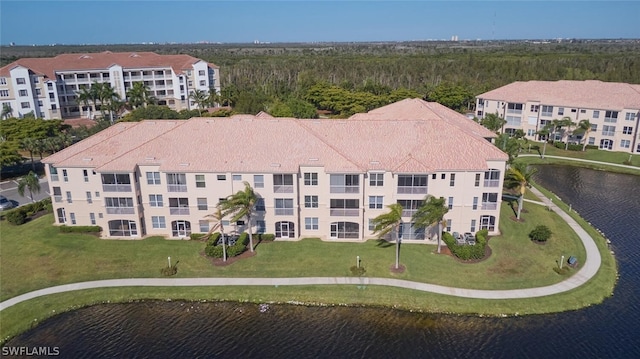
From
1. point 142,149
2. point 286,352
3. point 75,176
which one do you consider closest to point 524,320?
point 286,352

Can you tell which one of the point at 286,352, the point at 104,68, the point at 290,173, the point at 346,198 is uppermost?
the point at 104,68

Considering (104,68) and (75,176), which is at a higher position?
(104,68)

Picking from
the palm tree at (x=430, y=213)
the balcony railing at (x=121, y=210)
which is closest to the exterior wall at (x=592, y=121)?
the palm tree at (x=430, y=213)

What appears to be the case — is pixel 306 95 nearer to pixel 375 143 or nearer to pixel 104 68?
pixel 104 68

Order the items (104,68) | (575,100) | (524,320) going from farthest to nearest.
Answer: (104,68)
(575,100)
(524,320)

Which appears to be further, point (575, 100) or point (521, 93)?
point (521, 93)
